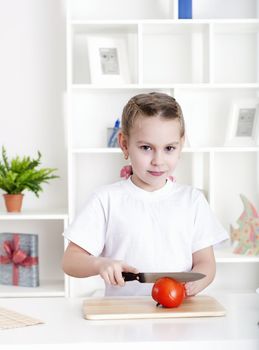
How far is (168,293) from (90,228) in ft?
1.54

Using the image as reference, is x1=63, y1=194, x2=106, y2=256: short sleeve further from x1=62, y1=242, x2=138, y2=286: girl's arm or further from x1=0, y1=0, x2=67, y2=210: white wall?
x1=0, y1=0, x2=67, y2=210: white wall

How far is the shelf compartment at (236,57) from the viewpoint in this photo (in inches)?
158

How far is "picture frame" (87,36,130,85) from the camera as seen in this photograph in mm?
3766

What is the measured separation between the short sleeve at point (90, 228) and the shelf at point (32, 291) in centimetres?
152

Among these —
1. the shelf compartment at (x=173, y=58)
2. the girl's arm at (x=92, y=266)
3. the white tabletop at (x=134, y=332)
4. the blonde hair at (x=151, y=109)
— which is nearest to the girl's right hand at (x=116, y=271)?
the girl's arm at (x=92, y=266)

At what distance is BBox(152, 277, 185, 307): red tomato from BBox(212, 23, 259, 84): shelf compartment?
2414 millimetres

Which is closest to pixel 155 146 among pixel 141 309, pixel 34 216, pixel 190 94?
pixel 141 309

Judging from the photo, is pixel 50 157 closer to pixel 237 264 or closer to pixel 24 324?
pixel 237 264

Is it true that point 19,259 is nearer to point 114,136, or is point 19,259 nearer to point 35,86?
point 114,136

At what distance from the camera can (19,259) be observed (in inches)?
147

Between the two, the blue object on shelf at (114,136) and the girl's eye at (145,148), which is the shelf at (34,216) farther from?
the girl's eye at (145,148)

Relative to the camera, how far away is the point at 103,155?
398cm

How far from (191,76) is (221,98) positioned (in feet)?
0.69

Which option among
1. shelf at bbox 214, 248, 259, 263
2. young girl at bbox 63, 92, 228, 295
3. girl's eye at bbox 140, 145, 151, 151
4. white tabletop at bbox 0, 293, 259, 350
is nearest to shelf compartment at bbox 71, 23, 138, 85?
shelf at bbox 214, 248, 259, 263
